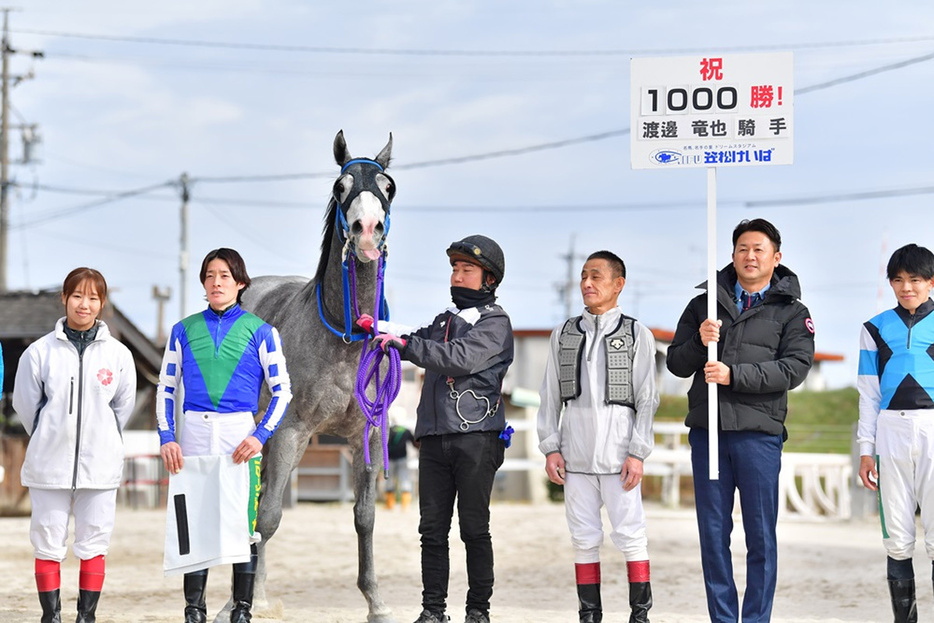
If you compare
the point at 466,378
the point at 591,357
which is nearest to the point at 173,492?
the point at 466,378

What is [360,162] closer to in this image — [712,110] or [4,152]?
[712,110]

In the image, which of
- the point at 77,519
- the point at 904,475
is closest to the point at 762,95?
the point at 904,475

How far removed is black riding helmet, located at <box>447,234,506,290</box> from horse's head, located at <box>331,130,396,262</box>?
378 mm

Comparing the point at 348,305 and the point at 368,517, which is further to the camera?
the point at 368,517

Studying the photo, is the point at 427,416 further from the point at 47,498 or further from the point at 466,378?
the point at 47,498

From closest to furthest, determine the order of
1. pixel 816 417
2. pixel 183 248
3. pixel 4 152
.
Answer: pixel 183 248 → pixel 4 152 → pixel 816 417

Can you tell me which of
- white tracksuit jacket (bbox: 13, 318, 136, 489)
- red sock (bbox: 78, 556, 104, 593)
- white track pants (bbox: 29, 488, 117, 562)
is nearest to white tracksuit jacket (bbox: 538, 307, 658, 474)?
white tracksuit jacket (bbox: 13, 318, 136, 489)

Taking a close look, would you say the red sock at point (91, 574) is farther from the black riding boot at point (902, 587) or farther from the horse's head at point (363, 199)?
the black riding boot at point (902, 587)

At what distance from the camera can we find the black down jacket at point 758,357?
5.13 m

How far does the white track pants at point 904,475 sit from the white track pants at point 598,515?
1.13 m

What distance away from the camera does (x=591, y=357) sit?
532cm

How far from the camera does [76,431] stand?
17.7ft

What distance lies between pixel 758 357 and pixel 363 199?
1996 mm

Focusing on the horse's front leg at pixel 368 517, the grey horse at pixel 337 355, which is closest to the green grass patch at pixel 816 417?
the horse's front leg at pixel 368 517
